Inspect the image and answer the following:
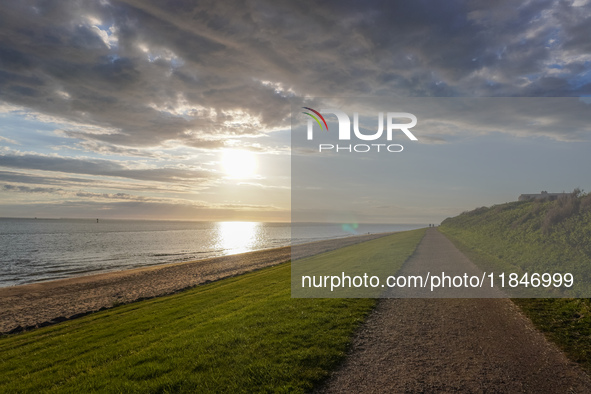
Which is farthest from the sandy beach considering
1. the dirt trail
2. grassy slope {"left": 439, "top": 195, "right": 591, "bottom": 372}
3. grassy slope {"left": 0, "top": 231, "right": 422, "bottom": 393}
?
grassy slope {"left": 439, "top": 195, "right": 591, "bottom": 372}

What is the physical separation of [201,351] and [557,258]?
19.3 meters

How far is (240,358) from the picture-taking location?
836 cm

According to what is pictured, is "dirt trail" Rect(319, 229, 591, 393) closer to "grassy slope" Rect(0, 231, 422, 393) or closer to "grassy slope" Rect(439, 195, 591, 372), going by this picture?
"grassy slope" Rect(439, 195, 591, 372)

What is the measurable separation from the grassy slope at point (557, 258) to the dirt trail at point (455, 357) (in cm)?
63

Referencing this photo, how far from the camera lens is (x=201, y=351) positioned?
9.01 metres

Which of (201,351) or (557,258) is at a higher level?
(557,258)

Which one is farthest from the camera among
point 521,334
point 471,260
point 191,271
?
point 191,271

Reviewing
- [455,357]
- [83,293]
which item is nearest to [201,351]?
[455,357]

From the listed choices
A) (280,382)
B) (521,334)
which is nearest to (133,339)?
(280,382)

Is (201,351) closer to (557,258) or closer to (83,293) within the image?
(557,258)

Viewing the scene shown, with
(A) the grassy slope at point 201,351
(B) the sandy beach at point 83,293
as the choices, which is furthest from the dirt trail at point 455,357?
(B) the sandy beach at point 83,293

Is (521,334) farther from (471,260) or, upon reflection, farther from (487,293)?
(471,260)

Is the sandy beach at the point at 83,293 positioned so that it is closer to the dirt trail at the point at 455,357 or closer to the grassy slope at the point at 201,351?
the grassy slope at the point at 201,351

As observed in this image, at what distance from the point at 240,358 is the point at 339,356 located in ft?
8.34
